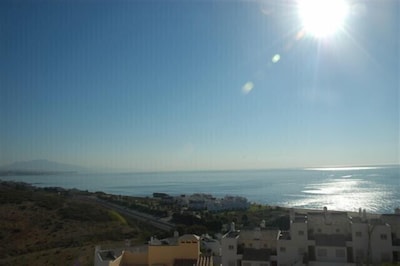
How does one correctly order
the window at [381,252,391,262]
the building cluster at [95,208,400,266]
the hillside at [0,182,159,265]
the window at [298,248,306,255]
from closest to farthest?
the building cluster at [95,208,400,266] → the window at [381,252,391,262] → the window at [298,248,306,255] → the hillside at [0,182,159,265]

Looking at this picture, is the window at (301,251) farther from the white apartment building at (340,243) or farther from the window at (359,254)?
the window at (359,254)

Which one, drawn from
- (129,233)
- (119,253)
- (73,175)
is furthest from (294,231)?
(73,175)

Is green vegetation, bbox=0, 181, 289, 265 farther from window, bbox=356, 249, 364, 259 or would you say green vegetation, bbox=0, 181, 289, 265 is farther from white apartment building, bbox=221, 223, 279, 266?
window, bbox=356, 249, 364, 259

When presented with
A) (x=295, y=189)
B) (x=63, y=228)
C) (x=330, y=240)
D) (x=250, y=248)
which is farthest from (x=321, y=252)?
(x=295, y=189)

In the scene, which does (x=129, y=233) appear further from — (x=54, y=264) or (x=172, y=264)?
(x=172, y=264)

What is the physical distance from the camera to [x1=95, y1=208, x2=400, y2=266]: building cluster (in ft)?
27.7

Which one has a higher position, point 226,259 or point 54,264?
point 226,259

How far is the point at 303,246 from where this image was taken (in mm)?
9406

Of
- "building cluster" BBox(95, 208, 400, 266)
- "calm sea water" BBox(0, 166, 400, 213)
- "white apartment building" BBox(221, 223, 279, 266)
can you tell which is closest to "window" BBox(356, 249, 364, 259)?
"building cluster" BBox(95, 208, 400, 266)

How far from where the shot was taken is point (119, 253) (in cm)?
841

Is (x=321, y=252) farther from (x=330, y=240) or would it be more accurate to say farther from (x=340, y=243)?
(x=340, y=243)

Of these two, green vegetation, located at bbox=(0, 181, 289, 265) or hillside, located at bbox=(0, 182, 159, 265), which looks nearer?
hillside, located at bbox=(0, 182, 159, 265)

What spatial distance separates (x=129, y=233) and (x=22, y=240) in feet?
15.7

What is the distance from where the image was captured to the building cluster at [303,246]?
332 inches
